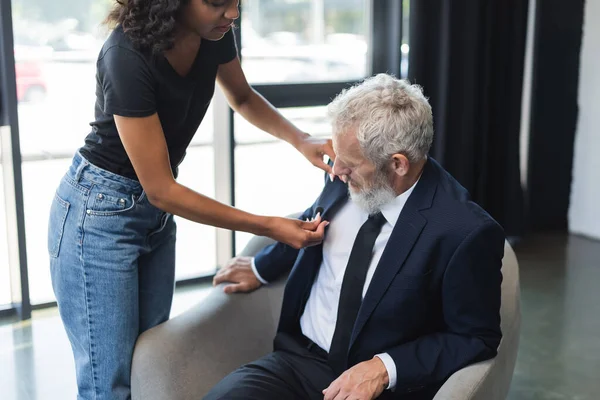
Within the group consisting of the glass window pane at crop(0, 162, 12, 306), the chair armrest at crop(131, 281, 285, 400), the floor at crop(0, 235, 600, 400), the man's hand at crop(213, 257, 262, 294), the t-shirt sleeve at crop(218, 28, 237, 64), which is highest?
the t-shirt sleeve at crop(218, 28, 237, 64)

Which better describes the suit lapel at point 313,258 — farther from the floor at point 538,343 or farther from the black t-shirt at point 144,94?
the floor at point 538,343

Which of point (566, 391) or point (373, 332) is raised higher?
point (373, 332)

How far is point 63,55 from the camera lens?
11.3 feet

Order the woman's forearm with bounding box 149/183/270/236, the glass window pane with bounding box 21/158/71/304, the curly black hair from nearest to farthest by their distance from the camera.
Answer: the curly black hair
the woman's forearm with bounding box 149/183/270/236
the glass window pane with bounding box 21/158/71/304

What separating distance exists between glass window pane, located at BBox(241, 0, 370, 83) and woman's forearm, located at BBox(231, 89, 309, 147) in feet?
5.50

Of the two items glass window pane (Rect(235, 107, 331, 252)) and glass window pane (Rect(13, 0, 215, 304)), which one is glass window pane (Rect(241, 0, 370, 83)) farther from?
glass window pane (Rect(13, 0, 215, 304))

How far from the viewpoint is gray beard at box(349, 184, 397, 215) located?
6.00ft

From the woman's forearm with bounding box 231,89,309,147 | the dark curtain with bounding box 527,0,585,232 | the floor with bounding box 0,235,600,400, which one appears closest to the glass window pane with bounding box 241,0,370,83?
the dark curtain with bounding box 527,0,585,232

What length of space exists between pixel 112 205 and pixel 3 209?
1989 mm

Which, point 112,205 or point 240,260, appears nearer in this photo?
point 112,205

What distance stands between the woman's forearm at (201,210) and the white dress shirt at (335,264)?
25 cm

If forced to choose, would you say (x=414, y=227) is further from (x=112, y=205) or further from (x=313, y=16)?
(x=313, y=16)

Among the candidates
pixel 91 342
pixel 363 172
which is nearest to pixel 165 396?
pixel 91 342

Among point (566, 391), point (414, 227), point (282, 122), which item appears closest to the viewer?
point (414, 227)
